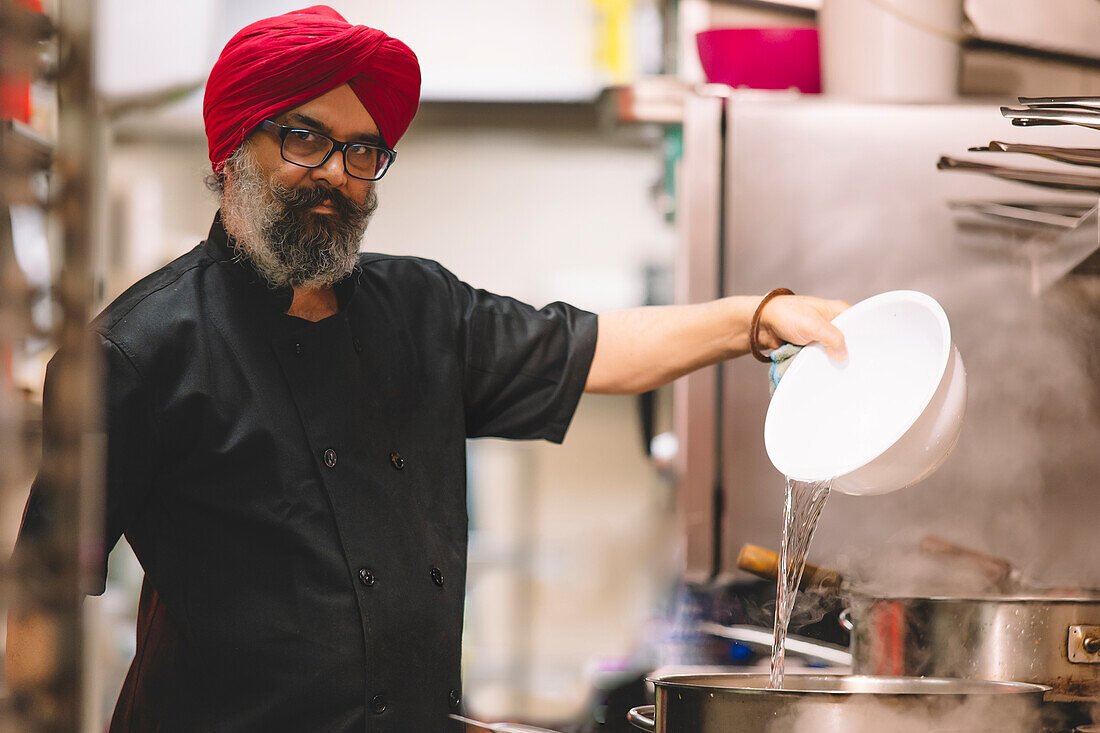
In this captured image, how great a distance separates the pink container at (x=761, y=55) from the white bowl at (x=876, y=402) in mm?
985

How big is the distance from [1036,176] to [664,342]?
67cm

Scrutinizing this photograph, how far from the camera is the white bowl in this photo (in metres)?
1.09

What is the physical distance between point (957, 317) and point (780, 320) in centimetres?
74

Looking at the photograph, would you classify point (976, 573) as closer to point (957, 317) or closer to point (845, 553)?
point (845, 553)

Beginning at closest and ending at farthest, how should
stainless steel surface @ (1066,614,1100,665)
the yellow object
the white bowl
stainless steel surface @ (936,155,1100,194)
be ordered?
the white bowl → stainless steel surface @ (1066,614,1100,665) → stainless steel surface @ (936,155,1100,194) → the yellow object

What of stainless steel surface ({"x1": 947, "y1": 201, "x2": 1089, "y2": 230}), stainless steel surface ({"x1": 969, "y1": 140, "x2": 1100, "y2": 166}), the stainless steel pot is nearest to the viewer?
the stainless steel pot

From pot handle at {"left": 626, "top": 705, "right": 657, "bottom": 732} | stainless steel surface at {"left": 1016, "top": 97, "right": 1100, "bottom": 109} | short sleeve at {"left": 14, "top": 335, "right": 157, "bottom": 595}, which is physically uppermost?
stainless steel surface at {"left": 1016, "top": 97, "right": 1100, "bottom": 109}

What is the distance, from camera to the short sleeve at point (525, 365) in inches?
60.2

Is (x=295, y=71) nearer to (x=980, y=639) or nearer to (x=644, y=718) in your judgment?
(x=644, y=718)

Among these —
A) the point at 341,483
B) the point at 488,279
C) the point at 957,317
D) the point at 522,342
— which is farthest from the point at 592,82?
the point at 341,483

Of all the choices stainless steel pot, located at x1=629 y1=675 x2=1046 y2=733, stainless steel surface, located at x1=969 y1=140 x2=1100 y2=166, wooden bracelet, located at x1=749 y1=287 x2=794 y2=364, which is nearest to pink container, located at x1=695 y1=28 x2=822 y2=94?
stainless steel surface, located at x1=969 y1=140 x2=1100 y2=166

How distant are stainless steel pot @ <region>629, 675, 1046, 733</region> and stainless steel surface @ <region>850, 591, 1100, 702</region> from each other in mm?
222

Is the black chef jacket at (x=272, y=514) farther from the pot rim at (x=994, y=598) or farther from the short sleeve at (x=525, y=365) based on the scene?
the pot rim at (x=994, y=598)

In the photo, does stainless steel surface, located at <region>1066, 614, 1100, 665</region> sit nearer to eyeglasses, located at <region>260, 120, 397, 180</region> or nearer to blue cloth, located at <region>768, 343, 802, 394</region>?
blue cloth, located at <region>768, 343, 802, 394</region>
